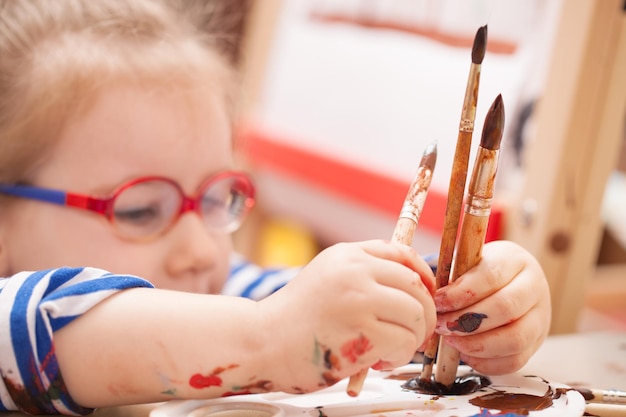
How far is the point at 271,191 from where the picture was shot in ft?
4.58

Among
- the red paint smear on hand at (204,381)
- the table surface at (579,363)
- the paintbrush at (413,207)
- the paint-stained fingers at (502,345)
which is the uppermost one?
the paintbrush at (413,207)

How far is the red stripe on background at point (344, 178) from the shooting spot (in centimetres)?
96

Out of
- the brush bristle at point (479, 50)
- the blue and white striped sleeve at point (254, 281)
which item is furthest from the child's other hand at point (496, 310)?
the blue and white striped sleeve at point (254, 281)

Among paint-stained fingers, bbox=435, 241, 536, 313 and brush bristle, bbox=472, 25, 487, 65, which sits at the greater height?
brush bristle, bbox=472, 25, 487, 65

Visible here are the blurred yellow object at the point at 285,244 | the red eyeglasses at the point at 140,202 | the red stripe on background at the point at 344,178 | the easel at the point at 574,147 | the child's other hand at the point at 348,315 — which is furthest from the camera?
the blurred yellow object at the point at 285,244

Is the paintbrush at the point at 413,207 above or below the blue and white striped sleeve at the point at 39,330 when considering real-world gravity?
above

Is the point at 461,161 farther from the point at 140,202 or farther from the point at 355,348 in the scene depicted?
the point at 140,202

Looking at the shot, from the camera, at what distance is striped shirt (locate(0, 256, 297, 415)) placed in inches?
17.1

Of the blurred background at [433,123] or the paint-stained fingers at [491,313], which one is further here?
the blurred background at [433,123]

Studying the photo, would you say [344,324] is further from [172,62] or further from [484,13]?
[484,13]

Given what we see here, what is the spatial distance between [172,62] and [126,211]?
18 cm

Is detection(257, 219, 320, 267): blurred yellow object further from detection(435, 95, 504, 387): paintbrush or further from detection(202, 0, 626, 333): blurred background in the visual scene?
detection(435, 95, 504, 387): paintbrush

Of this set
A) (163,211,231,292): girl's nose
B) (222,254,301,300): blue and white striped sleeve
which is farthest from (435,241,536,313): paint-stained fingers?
(222,254,301,300): blue and white striped sleeve

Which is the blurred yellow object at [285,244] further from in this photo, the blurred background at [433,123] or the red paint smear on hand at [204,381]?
the red paint smear on hand at [204,381]
